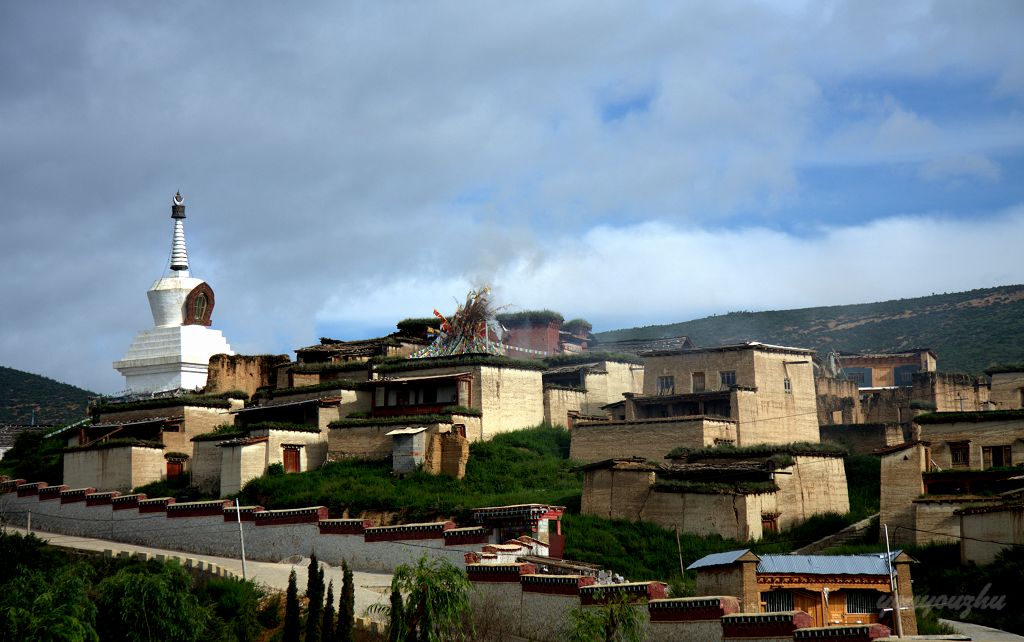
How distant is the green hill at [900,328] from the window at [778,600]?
52601 millimetres

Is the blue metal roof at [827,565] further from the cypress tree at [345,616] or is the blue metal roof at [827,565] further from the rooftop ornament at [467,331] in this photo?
the rooftop ornament at [467,331]

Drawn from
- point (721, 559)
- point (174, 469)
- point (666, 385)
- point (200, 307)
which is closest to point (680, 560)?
point (721, 559)

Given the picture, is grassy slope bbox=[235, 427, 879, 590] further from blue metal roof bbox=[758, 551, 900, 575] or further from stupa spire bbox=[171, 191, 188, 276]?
stupa spire bbox=[171, 191, 188, 276]

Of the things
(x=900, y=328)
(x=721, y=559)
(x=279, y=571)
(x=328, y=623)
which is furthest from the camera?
(x=900, y=328)

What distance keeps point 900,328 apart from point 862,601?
225 feet

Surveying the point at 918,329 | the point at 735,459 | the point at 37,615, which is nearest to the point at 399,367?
the point at 735,459

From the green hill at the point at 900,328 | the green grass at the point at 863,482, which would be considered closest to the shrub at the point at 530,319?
the green hill at the point at 900,328

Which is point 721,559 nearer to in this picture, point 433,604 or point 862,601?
point 862,601

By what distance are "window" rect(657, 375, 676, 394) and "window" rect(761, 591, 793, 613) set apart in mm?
24305

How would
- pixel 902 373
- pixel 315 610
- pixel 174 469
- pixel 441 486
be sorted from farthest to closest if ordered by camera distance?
1. pixel 902 373
2. pixel 174 469
3. pixel 441 486
4. pixel 315 610

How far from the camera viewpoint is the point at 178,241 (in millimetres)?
74438

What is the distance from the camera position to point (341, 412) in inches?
2176

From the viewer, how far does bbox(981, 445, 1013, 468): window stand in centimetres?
4412

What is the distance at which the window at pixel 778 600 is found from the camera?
109ft
